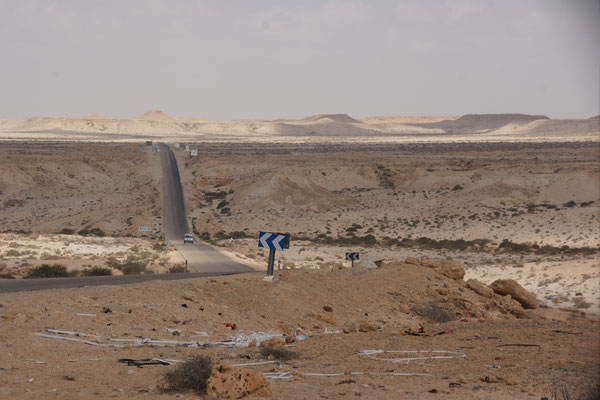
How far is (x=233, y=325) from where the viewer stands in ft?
48.9

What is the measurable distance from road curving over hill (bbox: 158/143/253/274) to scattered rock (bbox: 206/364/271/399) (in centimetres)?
2185

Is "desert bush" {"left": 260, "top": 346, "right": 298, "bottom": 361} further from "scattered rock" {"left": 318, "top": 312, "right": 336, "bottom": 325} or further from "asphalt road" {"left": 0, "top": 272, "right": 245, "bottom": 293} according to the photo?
"asphalt road" {"left": 0, "top": 272, "right": 245, "bottom": 293}

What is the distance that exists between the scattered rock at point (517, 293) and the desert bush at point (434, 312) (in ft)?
8.27

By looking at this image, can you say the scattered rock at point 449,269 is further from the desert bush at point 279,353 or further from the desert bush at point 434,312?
the desert bush at point 279,353

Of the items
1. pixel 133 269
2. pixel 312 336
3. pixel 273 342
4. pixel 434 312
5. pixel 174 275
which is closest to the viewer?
pixel 273 342

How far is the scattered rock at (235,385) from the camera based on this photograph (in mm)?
8562

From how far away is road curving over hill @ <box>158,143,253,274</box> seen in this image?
113 ft

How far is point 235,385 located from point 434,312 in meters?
10.0

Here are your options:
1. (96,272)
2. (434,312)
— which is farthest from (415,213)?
(434,312)

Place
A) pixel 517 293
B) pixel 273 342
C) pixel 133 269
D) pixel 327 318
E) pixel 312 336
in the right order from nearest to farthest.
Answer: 1. pixel 273 342
2. pixel 312 336
3. pixel 327 318
4. pixel 517 293
5. pixel 133 269

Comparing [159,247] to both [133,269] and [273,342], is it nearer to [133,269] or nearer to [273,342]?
[133,269]

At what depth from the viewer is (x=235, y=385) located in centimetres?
862

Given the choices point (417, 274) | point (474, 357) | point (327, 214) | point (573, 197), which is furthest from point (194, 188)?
point (474, 357)

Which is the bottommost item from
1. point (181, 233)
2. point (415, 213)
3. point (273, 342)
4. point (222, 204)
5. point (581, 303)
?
point (181, 233)
